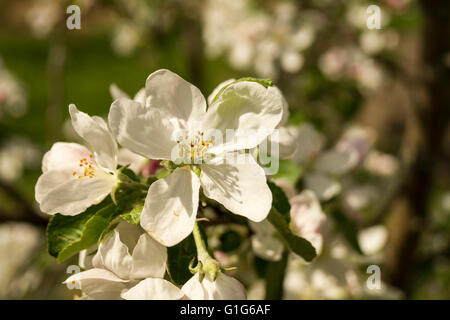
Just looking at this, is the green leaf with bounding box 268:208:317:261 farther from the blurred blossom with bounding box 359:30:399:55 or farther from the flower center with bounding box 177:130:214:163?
the blurred blossom with bounding box 359:30:399:55

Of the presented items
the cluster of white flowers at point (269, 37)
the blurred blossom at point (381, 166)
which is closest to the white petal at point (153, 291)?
the cluster of white flowers at point (269, 37)

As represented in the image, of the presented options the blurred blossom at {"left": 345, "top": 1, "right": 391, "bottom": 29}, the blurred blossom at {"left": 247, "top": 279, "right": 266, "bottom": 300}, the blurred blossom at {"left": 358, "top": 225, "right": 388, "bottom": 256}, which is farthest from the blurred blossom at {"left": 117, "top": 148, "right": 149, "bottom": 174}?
the blurred blossom at {"left": 345, "top": 1, "right": 391, "bottom": 29}

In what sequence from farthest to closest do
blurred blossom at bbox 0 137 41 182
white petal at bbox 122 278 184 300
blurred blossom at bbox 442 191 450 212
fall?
blurred blossom at bbox 0 137 41 182 < blurred blossom at bbox 442 191 450 212 < white petal at bbox 122 278 184 300

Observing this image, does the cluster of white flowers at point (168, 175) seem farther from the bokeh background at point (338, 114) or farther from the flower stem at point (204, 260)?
the bokeh background at point (338, 114)

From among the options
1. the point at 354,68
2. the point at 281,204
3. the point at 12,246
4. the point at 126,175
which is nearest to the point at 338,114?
the point at 354,68

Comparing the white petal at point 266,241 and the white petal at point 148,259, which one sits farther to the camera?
the white petal at point 266,241

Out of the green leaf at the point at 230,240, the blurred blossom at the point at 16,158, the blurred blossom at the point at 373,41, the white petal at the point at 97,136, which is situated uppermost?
the blurred blossom at the point at 373,41

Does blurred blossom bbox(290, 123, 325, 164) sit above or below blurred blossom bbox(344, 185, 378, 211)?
above
